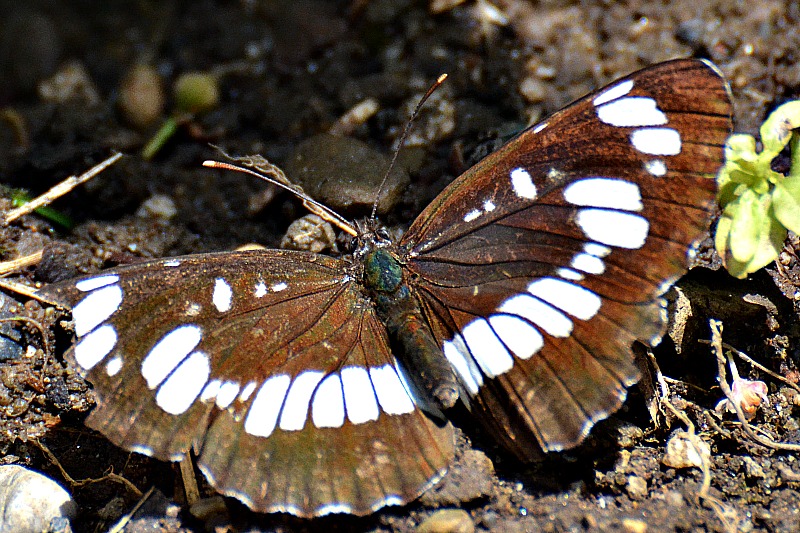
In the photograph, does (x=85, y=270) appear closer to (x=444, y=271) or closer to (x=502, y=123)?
(x=444, y=271)

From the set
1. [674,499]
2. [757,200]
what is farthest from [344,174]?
[674,499]

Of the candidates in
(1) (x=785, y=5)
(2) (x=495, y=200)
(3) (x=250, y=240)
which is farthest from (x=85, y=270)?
(1) (x=785, y=5)

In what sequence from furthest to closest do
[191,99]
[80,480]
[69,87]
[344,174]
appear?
1. [69,87]
2. [191,99]
3. [344,174]
4. [80,480]

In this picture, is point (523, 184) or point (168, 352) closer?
point (168, 352)

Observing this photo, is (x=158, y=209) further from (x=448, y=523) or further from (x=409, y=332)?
(x=448, y=523)

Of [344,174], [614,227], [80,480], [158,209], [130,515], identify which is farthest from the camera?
[158,209]

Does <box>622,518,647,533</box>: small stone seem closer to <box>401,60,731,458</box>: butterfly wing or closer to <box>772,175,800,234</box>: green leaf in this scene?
<box>401,60,731,458</box>: butterfly wing

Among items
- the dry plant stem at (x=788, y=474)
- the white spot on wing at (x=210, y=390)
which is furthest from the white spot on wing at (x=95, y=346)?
the dry plant stem at (x=788, y=474)

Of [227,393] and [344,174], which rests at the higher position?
[344,174]
